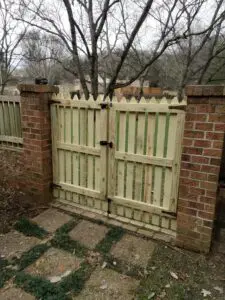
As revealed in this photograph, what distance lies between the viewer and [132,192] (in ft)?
9.56

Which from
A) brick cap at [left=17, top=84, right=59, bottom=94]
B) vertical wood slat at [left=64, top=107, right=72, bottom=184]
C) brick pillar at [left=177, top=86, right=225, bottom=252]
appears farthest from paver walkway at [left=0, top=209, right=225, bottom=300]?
brick cap at [left=17, top=84, right=59, bottom=94]

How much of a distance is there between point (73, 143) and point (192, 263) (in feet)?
6.52

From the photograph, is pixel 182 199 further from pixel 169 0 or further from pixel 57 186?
pixel 169 0

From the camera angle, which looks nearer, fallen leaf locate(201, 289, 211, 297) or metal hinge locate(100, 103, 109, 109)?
fallen leaf locate(201, 289, 211, 297)

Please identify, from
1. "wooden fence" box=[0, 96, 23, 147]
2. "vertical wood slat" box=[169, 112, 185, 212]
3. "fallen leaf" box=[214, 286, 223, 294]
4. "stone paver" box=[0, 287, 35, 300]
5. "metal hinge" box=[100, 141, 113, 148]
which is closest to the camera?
"stone paver" box=[0, 287, 35, 300]

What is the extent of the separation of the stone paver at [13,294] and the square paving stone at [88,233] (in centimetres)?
79

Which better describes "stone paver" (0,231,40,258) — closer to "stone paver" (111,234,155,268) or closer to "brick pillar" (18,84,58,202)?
"brick pillar" (18,84,58,202)

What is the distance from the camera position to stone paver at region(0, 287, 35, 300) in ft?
6.21

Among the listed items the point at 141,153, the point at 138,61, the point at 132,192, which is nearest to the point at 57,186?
the point at 132,192

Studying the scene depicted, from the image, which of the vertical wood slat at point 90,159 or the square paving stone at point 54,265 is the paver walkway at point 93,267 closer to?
the square paving stone at point 54,265

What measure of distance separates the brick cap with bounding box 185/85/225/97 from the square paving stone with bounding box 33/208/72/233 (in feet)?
7.11

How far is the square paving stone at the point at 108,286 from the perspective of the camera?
1.93 meters

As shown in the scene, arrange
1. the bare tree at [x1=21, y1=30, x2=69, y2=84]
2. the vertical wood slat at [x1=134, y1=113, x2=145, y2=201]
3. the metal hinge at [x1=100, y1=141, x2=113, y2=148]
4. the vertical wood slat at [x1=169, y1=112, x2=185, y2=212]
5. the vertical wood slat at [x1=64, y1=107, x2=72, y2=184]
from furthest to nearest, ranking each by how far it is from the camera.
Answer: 1. the bare tree at [x1=21, y1=30, x2=69, y2=84]
2. the vertical wood slat at [x1=64, y1=107, x2=72, y2=184]
3. the metal hinge at [x1=100, y1=141, x2=113, y2=148]
4. the vertical wood slat at [x1=134, y1=113, x2=145, y2=201]
5. the vertical wood slat at [x1=169, y1=112, x2=185, y2=212]

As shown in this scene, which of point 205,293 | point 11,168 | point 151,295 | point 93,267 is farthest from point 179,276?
point 11,168
